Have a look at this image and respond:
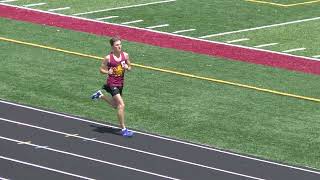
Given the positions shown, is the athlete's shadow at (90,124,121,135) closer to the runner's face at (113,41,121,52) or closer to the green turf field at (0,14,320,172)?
the green turf field at (0,14,320,172)

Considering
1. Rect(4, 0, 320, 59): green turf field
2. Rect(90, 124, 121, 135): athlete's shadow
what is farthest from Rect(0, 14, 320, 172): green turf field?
Rect(4, 0, 320, 59): green turf field

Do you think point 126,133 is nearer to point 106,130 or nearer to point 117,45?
point 106,130

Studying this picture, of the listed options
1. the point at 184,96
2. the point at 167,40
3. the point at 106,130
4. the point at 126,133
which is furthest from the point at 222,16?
the point at 126,133

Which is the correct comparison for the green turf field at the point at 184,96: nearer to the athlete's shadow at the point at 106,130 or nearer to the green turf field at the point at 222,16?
the athlete's shadow at the point at 106,130

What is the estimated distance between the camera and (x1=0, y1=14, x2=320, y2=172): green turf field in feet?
60.0

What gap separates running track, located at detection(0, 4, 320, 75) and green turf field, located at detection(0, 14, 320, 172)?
0.57m

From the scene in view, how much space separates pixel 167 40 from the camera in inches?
1038

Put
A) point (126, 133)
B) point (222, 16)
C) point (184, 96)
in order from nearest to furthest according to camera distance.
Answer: point (126, 133), point (184, 96), point (222, 16)

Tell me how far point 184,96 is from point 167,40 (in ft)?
18.2

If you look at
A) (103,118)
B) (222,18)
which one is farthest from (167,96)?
(222,18)

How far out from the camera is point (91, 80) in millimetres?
22156

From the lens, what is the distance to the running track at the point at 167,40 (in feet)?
79.5

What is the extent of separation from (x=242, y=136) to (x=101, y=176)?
3547 mm

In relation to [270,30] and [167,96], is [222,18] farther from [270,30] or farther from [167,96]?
[167,96]
